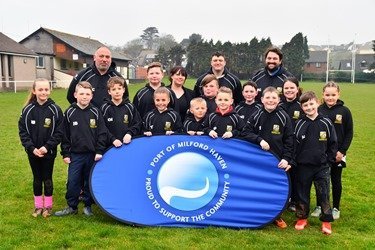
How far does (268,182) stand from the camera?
552cm

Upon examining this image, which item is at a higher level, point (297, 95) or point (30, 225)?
point (297, 95)

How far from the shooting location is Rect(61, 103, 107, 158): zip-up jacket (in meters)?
5.74

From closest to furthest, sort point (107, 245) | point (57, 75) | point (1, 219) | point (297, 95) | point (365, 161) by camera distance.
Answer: point (107, 245)
point (1, 219)
point (297, 95)
point (365, 161)
point (57, 75)

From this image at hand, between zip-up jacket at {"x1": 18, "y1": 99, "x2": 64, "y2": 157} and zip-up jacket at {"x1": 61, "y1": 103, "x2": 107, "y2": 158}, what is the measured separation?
0.41ft

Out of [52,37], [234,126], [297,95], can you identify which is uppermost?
[52,37]

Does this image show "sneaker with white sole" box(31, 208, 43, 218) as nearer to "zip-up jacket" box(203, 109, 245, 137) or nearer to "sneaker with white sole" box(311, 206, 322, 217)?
"zip-up jacket" box(203, 109, 245, 137)

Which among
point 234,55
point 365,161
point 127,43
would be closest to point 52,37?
point 234,55

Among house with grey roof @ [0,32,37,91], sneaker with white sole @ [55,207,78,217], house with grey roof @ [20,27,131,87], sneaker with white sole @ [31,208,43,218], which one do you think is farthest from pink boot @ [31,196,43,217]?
house with grey roof @ [20,27,131,87]

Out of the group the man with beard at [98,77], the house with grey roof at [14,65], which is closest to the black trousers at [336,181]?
the man with beard at [98,77]

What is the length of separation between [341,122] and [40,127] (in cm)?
426

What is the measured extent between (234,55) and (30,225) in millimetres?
75642

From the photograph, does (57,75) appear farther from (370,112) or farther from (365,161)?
(365,161)

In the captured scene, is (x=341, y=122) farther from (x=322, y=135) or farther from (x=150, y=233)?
(x=150, y=233)

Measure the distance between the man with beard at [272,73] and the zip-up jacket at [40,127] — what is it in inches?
123
